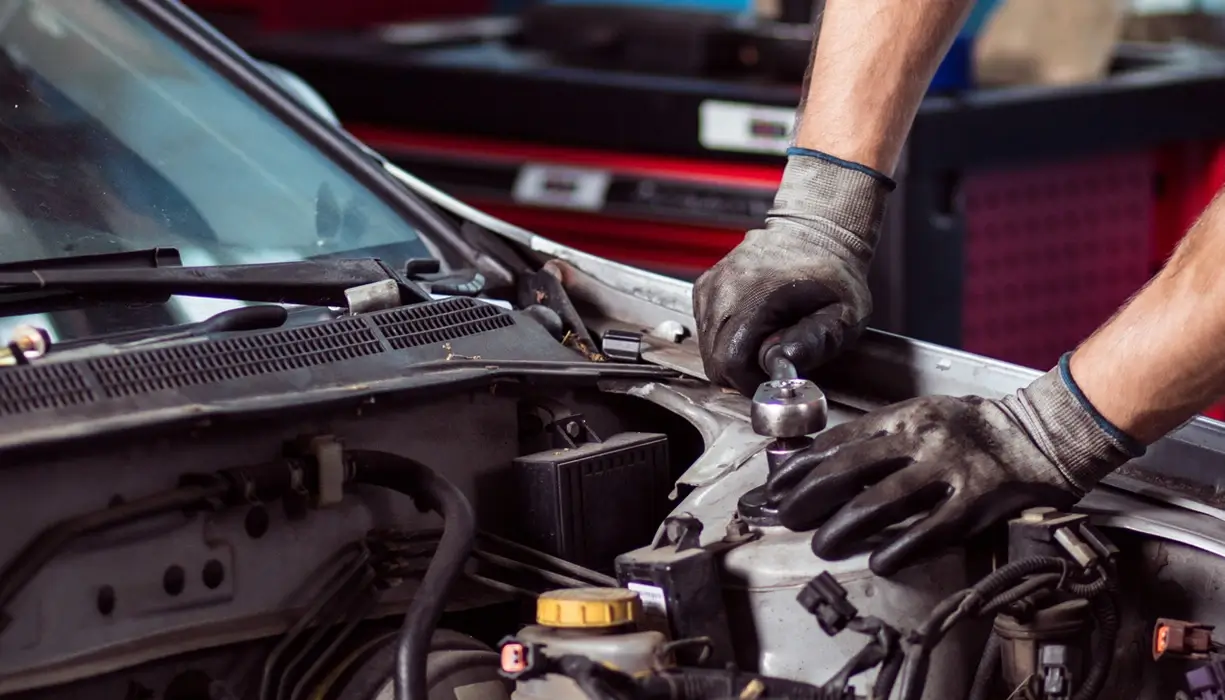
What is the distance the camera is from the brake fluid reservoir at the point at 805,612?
1276 millimetres

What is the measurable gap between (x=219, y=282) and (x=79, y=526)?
33 cm

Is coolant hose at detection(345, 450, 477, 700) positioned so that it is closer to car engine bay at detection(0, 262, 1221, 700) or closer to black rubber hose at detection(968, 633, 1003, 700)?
car engine bay at detection(0, 262, 1221, 700)

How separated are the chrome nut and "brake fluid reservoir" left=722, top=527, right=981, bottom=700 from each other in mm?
100

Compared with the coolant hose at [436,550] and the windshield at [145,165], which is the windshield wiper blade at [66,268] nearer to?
the windshield at [145,165]

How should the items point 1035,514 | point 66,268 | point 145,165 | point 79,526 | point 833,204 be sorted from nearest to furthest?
point 79,526, point 1035,514, point 66,268, point 145,165, point 833,204

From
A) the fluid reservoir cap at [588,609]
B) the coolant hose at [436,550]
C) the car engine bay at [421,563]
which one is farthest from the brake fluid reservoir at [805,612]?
the coolant hose at [436,550]

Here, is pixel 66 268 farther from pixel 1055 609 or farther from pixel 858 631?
pixel 1055 609

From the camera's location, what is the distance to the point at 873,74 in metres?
1.88

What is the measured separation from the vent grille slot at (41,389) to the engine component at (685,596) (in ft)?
1.50

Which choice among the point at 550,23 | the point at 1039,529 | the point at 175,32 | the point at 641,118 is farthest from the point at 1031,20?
the point at 1039,529

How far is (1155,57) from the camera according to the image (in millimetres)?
3576

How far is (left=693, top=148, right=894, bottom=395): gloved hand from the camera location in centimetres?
159

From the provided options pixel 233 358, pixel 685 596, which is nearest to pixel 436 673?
pixel 685 596

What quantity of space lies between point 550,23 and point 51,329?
8.49ft
